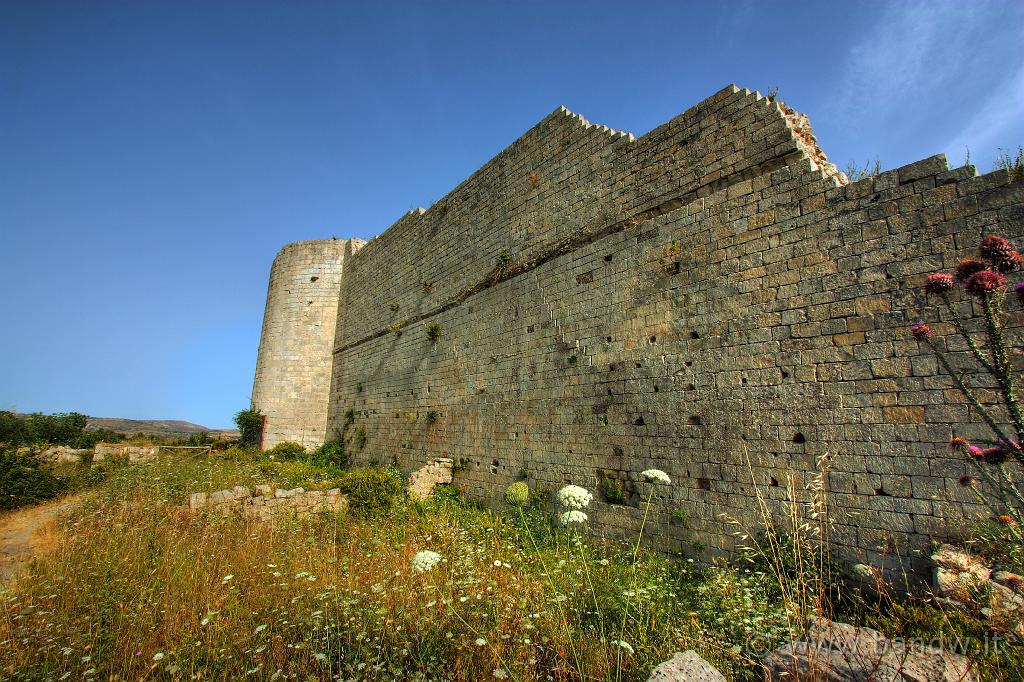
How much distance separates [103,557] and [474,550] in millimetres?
3696

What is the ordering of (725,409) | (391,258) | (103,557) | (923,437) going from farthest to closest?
(391,258), (725,409), (103,557), (923,437)

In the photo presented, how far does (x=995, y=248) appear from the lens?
2623 millimetres

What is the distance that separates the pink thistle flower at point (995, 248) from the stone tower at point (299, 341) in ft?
56.8

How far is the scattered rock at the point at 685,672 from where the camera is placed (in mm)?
2482

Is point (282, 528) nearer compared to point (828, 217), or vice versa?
point (828, 217)

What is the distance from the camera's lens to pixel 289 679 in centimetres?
310

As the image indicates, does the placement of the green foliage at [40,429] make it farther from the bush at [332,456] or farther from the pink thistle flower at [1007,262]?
the pink thistle flower at [1007,262]

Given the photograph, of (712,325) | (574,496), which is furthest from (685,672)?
(712,325)

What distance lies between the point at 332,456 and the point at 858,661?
48.5 ft

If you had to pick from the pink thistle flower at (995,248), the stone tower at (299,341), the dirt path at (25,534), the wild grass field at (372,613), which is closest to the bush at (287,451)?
the stone tower at (299,341)

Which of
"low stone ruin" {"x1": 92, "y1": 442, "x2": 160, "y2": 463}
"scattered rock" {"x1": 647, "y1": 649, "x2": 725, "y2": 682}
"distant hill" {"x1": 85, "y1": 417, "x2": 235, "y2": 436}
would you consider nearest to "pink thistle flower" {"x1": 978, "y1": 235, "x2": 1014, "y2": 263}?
"scattered rock" {"x1": 647, "y1": 649, "x2": 725, "y2": 682}

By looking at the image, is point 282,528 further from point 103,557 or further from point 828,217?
point 828,217

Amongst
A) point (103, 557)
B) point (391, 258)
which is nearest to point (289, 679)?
point (103, 557)

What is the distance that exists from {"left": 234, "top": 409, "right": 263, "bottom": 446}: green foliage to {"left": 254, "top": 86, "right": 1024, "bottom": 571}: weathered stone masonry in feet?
29.7
